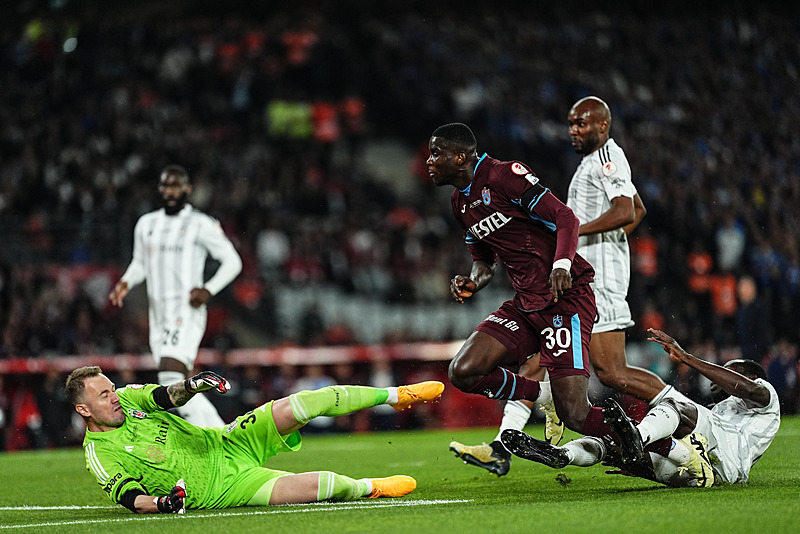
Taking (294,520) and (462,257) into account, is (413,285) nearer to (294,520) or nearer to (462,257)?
(462,257)

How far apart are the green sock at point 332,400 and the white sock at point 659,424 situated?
1.38 meters

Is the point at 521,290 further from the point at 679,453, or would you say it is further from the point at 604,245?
the point at 679,453

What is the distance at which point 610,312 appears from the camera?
682 centimetres

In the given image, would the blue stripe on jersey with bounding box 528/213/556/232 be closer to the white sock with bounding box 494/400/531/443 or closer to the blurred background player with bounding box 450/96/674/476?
the blurred background player with bounding box 450/96/674/476

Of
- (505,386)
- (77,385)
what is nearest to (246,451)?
(77,385)

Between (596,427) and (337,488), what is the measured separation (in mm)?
1453

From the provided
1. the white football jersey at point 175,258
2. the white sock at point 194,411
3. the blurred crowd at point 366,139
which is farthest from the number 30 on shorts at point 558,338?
the blurred crowd at point 366,139

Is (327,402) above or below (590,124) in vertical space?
below

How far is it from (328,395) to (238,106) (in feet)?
53.2

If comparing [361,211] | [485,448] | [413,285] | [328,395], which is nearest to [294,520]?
[328,395]

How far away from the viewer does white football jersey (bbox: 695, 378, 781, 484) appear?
6.03 metres

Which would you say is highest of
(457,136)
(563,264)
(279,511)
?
(457,136)

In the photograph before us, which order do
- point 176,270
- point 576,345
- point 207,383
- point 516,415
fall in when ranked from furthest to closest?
point 176,270 < point 516,415 < point 576,345 < point 207,383

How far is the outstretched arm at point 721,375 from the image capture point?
5746mm
